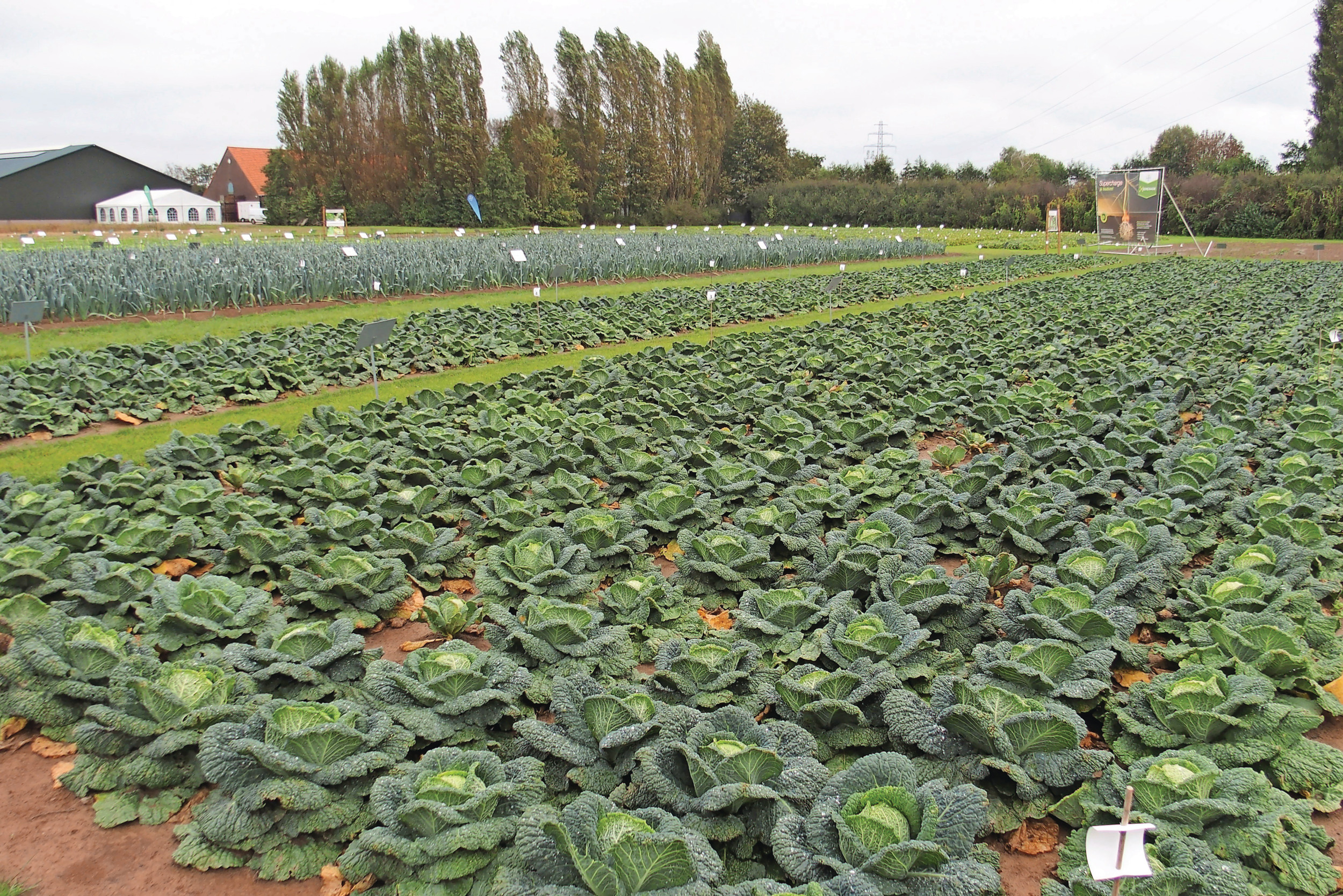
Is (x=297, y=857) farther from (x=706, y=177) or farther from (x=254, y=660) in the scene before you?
(x=706, y=177)

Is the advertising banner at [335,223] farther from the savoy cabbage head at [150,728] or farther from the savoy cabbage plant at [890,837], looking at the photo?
the savoy cabbage plant at [890,837]

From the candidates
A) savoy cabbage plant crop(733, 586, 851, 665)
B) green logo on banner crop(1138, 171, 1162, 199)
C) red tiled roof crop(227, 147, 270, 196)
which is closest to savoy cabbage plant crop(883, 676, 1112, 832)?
savoy cabbage plant crop(733, 586, 851, 665)

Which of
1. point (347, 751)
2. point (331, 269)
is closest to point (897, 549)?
point (347, 751)

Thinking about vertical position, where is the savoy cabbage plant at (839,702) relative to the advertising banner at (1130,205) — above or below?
below

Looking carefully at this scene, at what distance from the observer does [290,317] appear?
15.3 meters

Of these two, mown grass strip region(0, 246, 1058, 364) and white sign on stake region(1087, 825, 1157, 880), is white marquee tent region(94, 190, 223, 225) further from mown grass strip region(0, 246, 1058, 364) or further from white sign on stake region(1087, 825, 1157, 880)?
white sign on stake region(1087, 825, 1157, 880)

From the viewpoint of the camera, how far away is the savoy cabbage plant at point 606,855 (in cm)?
241

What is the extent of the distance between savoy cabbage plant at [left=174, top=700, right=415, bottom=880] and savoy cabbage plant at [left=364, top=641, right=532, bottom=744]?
19 cm

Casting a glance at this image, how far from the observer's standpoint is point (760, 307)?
17.1m

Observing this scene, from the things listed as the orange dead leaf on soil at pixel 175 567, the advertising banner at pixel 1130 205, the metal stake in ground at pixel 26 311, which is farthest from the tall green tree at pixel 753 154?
the orange dead leaf on soil at pixel 175 567

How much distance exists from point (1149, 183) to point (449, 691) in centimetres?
3944

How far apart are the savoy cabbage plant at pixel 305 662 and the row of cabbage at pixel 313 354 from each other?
5.99 meters

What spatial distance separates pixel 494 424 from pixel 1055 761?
546cm

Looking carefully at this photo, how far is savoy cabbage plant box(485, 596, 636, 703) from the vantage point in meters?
3.78
